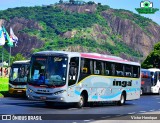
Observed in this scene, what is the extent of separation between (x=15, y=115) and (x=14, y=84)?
52.6 ft

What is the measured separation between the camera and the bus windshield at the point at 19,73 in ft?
113

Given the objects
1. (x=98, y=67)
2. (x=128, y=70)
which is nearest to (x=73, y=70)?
(x=98, y=67)

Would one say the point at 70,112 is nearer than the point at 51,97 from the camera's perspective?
Yes

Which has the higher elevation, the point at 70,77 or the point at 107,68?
the point at 107,68

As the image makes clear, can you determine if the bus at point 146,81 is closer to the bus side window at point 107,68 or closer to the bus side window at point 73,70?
the bus side window at point 107,68

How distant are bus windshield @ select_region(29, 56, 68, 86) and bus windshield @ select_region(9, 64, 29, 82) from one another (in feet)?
34.3

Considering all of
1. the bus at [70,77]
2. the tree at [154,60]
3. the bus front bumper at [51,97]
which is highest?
the tree at [154,60]

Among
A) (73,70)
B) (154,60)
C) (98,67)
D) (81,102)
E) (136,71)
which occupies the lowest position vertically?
(81,102)

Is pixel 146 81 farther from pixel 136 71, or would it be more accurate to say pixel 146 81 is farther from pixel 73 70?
pixel 73 70

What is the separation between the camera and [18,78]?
34.4m

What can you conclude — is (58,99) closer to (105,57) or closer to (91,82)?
(91,82)

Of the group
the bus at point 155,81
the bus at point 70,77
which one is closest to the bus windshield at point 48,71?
the bus at point 70,77

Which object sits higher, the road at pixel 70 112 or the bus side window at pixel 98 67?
the bus side window at pixel 98 67

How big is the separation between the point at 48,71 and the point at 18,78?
11.4 metres
